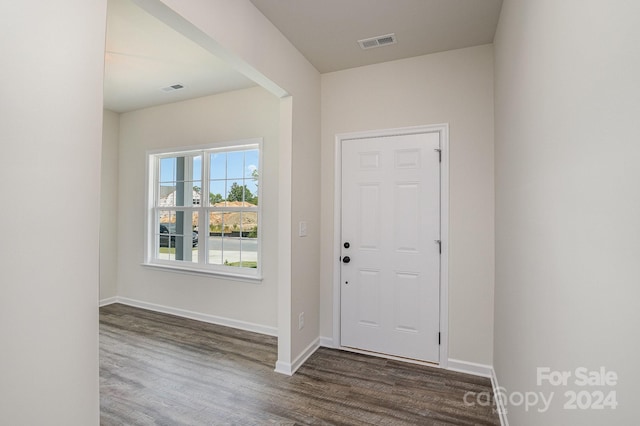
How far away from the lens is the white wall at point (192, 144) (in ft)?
11.8

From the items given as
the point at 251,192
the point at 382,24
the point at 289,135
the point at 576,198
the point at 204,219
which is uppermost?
the point at 382,24

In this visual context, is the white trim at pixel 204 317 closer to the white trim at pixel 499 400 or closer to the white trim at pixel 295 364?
the white trim at pixel 295 364

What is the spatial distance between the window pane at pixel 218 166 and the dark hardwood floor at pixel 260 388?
2.08 meters

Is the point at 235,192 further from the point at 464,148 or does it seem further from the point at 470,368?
the point at 470,368

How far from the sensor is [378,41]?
265 cm

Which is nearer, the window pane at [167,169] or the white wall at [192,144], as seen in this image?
the white wall at [192,144]

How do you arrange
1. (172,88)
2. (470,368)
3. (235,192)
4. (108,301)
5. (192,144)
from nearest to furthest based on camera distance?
1. (470,368)
2. (172,88)
3. (235,192)
4. (192,144)
5. (108,301)

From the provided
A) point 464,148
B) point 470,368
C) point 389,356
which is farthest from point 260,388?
point 464,148

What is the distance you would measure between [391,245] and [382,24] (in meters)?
1.96

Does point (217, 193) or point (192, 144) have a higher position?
point (192, 144)

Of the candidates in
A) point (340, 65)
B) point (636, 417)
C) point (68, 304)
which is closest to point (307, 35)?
point (340, 65)

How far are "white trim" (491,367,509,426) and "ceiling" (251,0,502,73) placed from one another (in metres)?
2.81

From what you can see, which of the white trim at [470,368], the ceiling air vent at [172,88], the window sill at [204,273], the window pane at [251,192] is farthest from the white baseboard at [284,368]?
the ceiling air vent at [172,88]

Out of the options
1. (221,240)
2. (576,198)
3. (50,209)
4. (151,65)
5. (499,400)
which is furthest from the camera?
(221,240)
